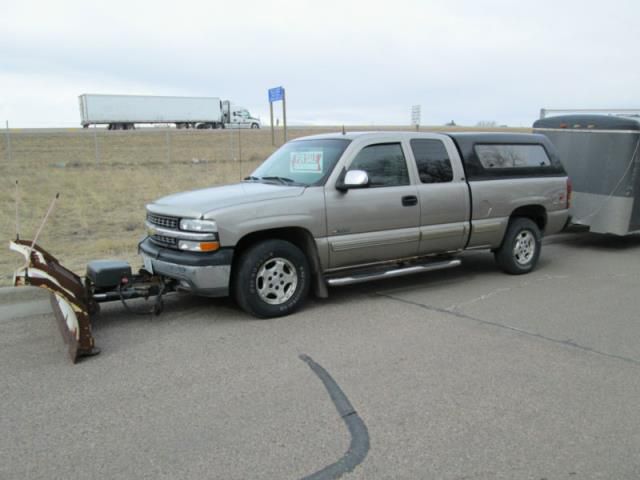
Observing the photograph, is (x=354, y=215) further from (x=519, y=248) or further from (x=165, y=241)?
(x=519, y=248)

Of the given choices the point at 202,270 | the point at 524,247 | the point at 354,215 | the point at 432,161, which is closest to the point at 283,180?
the point at 354,215

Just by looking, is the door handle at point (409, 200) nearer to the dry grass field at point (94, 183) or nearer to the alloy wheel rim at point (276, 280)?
the alloy wheel rim at point (276, 280)

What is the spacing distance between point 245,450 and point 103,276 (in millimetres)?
2744

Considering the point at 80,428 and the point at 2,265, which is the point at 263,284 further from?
the point at 2,265

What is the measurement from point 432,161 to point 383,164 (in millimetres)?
757

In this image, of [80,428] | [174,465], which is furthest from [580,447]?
[80,428]

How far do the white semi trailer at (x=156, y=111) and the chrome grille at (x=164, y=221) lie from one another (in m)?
40.2

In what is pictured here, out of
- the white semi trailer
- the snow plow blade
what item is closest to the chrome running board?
the snow plow blade

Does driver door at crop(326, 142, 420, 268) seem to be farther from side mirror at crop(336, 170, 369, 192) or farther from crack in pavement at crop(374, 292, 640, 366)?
crack in pavement at crop(374, 292, 640, 366)

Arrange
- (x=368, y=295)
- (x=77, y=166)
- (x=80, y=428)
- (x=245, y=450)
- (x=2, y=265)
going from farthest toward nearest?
(x=77, y=166) < (x=2, y=265) < (x=368, y=295) < (x=80, y=428) < (x=245, y=450)

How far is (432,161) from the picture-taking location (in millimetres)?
7031

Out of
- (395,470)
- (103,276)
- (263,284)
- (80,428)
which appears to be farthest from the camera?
(263,284)

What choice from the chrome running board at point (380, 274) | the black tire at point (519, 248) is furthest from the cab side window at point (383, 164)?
the black tire at point (519, 248)

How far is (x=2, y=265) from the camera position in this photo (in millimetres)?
8016
